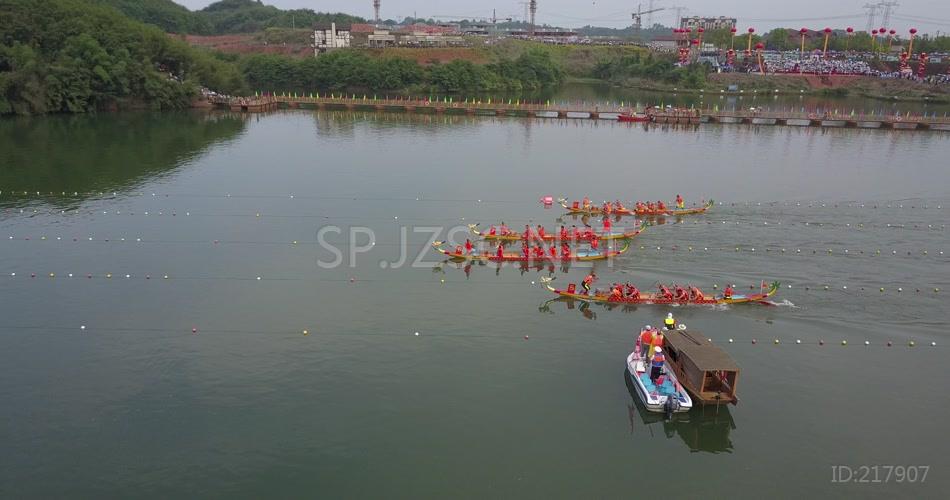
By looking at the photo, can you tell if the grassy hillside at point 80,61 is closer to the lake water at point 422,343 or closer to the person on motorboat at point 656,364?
the lake water at point 422,343

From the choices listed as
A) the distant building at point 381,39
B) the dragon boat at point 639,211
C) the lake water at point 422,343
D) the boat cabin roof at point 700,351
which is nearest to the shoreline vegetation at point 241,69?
the distant building at point 381,39

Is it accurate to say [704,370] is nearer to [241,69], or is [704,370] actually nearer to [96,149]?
[96,149]

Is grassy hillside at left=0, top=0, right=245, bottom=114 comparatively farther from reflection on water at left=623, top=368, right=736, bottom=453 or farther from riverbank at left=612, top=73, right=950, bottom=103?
riverbank at left=612, top=73, right=950, bottom=103

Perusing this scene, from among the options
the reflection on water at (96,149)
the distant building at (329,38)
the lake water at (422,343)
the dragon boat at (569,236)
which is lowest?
the lake water at (422,343)

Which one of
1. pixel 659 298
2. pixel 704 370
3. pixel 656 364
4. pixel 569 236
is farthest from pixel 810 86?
pixel 704 370

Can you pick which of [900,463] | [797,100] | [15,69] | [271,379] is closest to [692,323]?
[900,463]

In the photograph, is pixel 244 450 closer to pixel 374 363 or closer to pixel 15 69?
pixel 374 363
